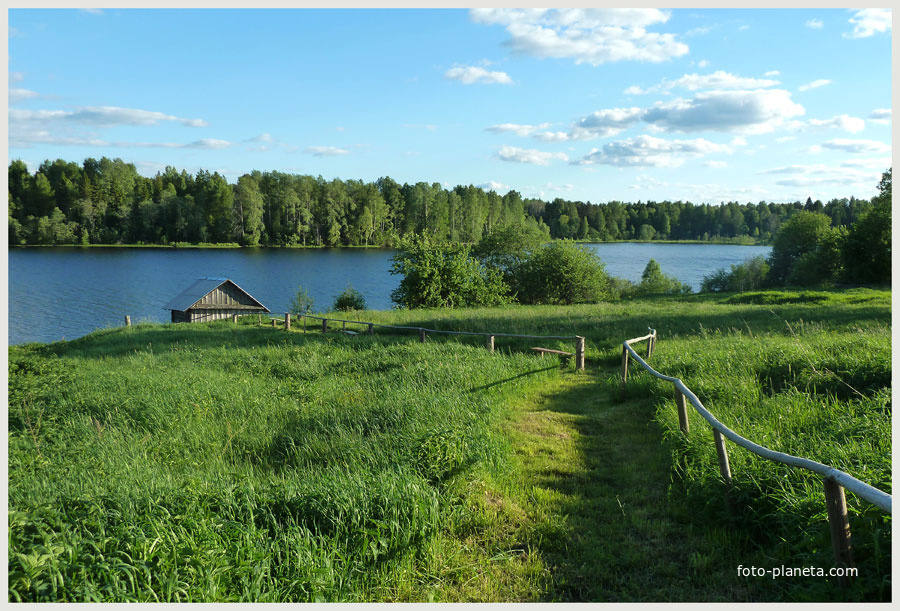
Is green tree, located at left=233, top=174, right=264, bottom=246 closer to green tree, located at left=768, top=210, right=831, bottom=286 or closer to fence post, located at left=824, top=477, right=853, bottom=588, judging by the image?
green tree, located at left=768, top=210, right=831, bottom=286

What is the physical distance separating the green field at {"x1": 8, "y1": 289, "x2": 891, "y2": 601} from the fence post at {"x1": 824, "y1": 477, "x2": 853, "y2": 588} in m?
0.11

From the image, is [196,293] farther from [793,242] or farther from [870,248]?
[793,242]

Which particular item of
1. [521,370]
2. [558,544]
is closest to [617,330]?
[521,370]

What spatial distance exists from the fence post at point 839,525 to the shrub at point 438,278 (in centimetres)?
3521

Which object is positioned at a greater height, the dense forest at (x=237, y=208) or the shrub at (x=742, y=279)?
the dense forest at (x=237, y=208)

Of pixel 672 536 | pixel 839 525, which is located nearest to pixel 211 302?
pixel 672 536

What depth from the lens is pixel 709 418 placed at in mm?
5051

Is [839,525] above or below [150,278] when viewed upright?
above

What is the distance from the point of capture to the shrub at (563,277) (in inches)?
1913

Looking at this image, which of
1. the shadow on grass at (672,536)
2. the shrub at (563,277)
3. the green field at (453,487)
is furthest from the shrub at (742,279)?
the shadow on grass at (672,536)

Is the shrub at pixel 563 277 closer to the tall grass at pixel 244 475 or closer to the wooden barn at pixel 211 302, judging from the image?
the wooden barn at pixel 211 302

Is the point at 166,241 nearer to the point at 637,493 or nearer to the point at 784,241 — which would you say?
the point at 784,241

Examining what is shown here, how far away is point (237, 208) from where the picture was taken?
110625mm

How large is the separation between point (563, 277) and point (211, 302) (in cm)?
2819
